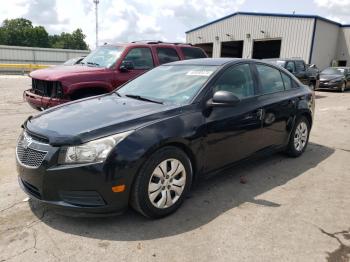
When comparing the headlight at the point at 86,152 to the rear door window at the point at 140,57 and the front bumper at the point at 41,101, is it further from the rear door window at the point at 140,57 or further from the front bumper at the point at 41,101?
the rear door window at the point at 140,57

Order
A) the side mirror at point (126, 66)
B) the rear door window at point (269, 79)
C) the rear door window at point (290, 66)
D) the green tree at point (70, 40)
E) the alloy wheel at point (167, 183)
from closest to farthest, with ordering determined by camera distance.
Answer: the alloy wheel at point (167, 183), the rear door window at point (269, 79), the side mirror at point (126, 66), the rear door window at point (290, 66), the green tree at point (70, 40)

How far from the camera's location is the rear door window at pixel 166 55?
815 centimetres

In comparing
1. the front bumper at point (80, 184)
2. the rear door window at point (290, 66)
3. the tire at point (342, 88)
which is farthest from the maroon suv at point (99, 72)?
the tire at point (342, 88)

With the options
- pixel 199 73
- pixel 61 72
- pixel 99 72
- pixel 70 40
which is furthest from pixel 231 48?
pixel 70 40

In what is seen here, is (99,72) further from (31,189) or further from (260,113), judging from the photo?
(31,189)

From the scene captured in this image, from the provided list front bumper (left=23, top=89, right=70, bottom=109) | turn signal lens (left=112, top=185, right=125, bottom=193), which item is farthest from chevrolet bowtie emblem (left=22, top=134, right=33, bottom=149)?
front bumper (left=23, top=89, right=70, bottom=109)

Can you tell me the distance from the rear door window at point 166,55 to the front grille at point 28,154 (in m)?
5.15

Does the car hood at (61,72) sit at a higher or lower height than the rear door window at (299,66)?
lower

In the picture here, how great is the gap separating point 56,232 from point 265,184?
2.62 metres

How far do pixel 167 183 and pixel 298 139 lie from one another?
3.03 m

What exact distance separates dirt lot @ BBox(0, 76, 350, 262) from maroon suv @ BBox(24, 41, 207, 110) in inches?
89.3

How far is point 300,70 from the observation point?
14.8m

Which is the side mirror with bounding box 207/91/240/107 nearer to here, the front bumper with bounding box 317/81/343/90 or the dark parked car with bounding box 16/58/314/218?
the dark parked car with bounding box 16/58/314/218

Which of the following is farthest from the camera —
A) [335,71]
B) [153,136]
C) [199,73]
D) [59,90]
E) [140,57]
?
[335,71]
